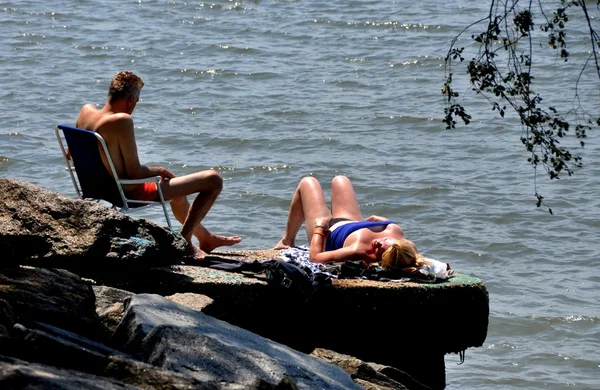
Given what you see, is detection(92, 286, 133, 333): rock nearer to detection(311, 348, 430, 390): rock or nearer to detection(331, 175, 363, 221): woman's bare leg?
detection(311, 348, 430, 390): rock

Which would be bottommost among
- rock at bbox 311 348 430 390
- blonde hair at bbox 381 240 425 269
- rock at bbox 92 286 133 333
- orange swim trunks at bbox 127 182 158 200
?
rock at bbox 311 348 430 390

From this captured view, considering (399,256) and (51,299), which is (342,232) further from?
(51,299)

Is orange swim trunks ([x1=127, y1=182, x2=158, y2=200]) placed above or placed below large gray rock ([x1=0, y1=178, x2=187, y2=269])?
below

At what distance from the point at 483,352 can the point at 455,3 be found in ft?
45.1

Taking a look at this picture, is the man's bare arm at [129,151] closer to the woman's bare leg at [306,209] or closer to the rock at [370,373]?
Answer: the woman's bare leg at [306,209]

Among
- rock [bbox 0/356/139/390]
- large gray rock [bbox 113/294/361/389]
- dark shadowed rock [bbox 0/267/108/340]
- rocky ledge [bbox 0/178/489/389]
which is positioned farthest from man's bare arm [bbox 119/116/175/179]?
rock [bbox 0/356/139/390]

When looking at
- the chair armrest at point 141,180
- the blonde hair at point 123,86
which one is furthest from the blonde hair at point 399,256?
the blonde hair at point 123,86

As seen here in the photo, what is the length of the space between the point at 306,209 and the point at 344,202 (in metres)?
0.27

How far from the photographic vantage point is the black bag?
20.1ft

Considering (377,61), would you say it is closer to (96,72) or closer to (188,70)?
(188,70)

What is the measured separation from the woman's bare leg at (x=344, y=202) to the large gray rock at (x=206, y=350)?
268 cm

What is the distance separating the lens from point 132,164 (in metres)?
7.11

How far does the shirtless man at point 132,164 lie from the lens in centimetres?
707

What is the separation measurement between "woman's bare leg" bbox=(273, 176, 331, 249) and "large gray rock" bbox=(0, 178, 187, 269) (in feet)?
5.62
